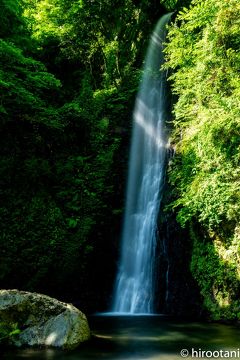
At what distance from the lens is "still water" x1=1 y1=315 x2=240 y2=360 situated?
579 centimetres

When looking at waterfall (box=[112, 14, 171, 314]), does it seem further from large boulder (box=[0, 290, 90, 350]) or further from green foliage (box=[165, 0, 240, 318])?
large boulder (box=[0, 290, 90, 350])

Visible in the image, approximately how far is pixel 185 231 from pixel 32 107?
5.70m

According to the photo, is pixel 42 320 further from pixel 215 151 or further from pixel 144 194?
pixel 144 194

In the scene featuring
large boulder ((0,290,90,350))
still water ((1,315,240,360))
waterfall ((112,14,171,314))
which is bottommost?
still water ((1,315,240,360))

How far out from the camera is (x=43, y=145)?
1227 cm

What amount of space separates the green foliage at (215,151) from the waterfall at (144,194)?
4.97 feet

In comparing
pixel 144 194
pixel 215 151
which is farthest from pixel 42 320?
pixel 144 194

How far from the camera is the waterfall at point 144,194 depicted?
406 inches

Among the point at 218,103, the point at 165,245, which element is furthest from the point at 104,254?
the point at 218,103

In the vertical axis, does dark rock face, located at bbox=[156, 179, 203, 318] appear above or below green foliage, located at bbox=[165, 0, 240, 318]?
below

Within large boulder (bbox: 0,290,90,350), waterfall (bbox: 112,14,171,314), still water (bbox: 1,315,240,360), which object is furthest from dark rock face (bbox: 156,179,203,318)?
large boulder (bbox: 0,290,90,350)

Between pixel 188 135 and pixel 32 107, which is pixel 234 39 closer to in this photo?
pixel 188 135

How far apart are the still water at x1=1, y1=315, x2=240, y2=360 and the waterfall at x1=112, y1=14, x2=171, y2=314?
5.42ft

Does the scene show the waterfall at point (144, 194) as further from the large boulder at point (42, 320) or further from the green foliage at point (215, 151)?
the large boulder at point (42, 320)
